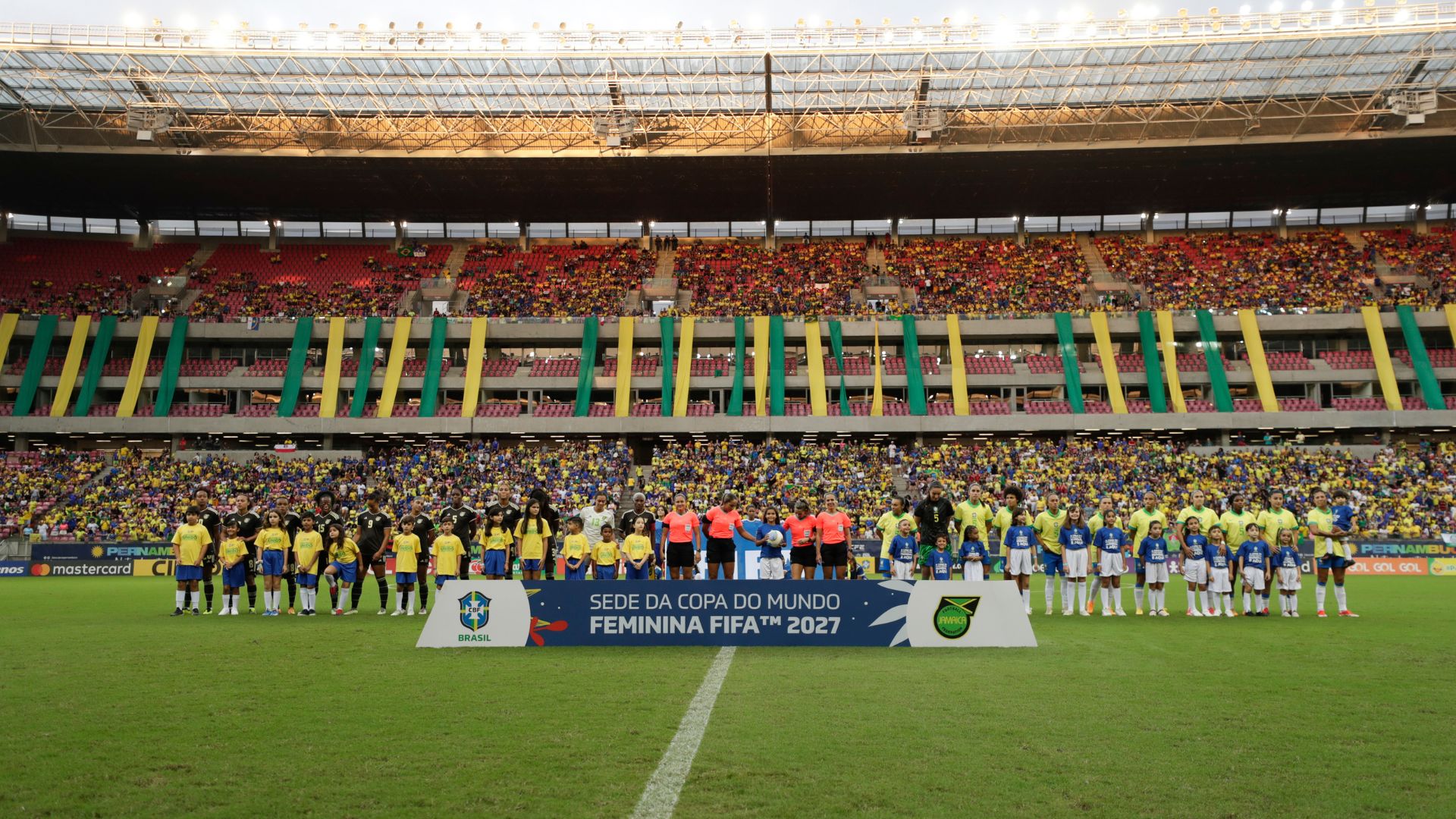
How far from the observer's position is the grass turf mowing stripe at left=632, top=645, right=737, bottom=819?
239 inches

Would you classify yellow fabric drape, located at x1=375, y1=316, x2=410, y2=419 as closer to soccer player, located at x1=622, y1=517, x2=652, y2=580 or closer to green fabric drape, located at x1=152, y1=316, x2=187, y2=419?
green fabric drape, located at x1=152, y1=316, x2=187, y2=419

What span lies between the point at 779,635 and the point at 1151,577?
765cm

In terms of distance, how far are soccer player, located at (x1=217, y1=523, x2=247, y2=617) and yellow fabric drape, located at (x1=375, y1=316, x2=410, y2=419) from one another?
124ft

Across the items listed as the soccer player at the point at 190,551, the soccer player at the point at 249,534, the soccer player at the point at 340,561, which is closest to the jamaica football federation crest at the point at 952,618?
the soccer player at the point at 340,561

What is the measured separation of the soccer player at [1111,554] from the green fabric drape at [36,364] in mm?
54963

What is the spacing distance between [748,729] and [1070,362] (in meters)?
50.1

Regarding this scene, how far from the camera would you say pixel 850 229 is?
227ft

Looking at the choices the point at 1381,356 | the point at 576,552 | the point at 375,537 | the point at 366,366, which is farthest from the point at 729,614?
the point at 1381,356

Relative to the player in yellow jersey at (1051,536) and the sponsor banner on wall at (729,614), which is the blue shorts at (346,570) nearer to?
the sponsor banner on wall at (729,614)

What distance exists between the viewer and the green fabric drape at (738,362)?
53844 millimetres

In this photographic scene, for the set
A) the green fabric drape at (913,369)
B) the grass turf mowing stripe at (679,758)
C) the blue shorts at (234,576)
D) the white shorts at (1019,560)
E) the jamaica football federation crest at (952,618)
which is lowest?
the grass turf mowing stripe at (679,758)

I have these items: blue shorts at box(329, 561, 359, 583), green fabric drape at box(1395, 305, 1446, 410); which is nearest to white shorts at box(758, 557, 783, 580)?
blue shorts at box(329, 561, 359, 583)

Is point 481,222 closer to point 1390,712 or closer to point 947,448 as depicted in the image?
point 947,448

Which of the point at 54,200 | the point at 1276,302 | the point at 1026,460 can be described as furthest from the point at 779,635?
the point at 54,200
